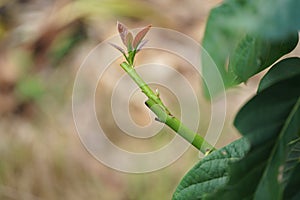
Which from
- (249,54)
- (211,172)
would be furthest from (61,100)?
(249,54)

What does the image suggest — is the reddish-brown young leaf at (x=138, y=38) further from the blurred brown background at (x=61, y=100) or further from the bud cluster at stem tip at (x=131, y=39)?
the blurred brown background at (x=61, y=100)

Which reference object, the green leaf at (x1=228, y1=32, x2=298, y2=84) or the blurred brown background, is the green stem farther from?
the blurred brown background

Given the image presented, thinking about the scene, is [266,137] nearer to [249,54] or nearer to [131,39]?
[249,54]

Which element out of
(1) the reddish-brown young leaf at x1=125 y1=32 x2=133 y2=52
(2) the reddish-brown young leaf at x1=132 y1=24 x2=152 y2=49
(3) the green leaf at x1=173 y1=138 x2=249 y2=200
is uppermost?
(1) the reddish-brown young leaf at x1=125 y1=32 x2=133 y2=52

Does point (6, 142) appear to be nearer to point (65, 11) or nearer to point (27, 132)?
point (27, 132)

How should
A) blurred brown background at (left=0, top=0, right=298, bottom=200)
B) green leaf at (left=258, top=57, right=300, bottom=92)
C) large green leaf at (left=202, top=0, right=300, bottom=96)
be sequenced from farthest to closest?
blurred brown background at (left=0, top=0, right=298, bottom=200) → green leaf at (left=258, top=57, right=300, bottom=92) → large green leaf at (left=202, top=0, right=300, bottom=96)

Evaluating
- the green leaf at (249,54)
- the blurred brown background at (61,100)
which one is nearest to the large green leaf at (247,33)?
the green leaf at (249,54)

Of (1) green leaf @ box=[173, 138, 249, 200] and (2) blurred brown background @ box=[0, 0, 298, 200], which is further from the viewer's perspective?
(2) blurred brown background @ box=[0, 0, 298, 200]

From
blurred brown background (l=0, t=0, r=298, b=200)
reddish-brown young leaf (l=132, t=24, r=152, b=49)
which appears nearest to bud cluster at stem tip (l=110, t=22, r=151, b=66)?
reddish-brown young leaf (l=132, t=24, r=152, b=49)
